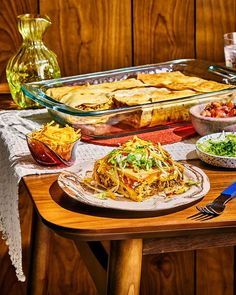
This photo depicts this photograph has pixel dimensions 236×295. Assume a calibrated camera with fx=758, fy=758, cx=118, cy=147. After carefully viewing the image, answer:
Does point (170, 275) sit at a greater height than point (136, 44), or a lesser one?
lesser

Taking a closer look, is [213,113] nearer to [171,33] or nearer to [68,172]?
[68,172]

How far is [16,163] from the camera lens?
54.1 inches

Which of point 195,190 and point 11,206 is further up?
point 195,190

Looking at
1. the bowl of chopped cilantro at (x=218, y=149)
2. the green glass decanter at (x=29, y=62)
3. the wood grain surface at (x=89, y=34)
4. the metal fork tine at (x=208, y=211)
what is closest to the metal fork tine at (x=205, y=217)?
the metal fork tine at (x=208, y=211)

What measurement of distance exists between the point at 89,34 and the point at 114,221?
0.99 metres

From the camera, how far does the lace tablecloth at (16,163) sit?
1357 mm

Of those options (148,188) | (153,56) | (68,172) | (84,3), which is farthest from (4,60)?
(148,188)

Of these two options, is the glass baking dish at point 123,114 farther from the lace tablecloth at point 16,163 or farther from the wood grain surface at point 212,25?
the wood grain surface at point 212,25

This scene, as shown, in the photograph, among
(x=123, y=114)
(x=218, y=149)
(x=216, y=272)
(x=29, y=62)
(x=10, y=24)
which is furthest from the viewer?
(x=216, y=272)

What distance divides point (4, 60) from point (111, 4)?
32 centimetres

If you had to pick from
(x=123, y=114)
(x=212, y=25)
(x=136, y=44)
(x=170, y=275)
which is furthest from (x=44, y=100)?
(x=170, y=275)

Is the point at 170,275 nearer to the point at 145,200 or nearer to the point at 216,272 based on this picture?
the point at 216,272

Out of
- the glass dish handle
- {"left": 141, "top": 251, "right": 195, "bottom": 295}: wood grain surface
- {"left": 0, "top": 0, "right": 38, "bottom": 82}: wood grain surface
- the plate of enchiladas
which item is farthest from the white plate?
{"left": 141, "top": 251, "right": 195, "bottom": 295}: wood grain surface

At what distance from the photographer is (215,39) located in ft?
6.81
